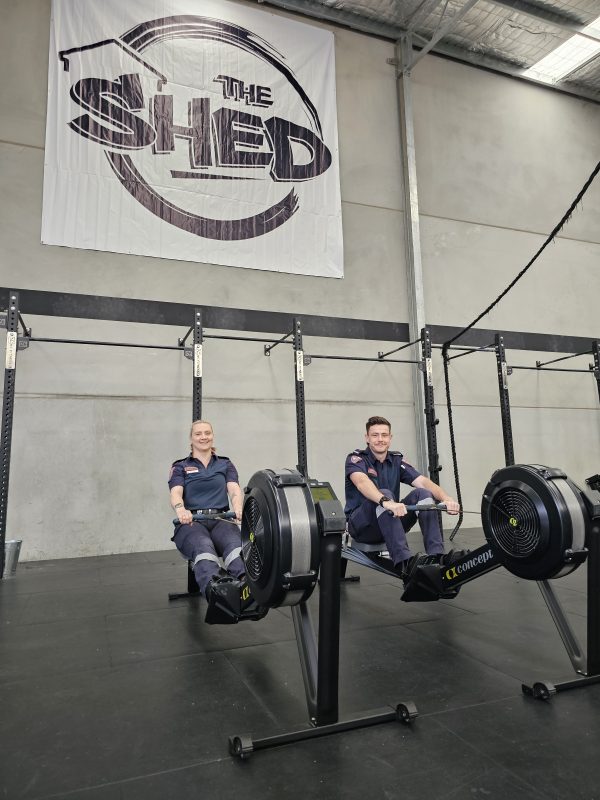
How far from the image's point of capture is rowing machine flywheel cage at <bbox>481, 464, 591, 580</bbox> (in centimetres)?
190

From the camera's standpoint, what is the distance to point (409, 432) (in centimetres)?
589

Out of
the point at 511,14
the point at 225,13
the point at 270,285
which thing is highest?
the point at 511,14

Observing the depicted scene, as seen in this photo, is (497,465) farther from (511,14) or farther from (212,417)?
(511,14)

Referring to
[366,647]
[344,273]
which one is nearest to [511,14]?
[344,273]

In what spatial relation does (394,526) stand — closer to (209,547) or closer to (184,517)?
(209,547)

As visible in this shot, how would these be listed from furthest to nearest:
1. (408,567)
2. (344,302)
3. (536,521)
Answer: (344,302), (408,567), (536,521)

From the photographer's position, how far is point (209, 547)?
2.58 meters

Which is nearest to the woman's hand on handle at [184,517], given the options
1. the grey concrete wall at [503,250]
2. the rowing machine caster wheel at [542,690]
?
the rowing machine caster wheel at [542,690]

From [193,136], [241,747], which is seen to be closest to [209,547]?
[241,747]

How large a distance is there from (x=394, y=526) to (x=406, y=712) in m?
1.30

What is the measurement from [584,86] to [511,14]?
1.90 meters

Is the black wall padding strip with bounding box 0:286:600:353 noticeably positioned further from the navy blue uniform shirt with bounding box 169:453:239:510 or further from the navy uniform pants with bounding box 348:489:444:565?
the navy uniform pants with bounding box 348:489:444:565

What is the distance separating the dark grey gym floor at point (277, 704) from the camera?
1254 millimetres

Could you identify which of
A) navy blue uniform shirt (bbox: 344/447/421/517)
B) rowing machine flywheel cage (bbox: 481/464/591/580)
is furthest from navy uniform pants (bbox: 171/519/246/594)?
rowing machine flywheel cage (bbox: 481/464/591/580)
